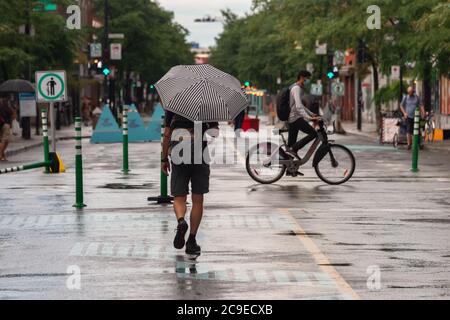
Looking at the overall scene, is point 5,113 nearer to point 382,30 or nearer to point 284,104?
point 284,104

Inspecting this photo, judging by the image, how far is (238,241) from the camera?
518 inches

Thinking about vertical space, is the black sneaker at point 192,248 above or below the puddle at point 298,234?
above

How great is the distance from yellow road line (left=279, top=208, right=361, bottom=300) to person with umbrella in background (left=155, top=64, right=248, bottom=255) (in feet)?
3.76

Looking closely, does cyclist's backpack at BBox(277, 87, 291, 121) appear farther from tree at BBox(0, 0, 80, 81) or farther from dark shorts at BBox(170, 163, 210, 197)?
tree at BBox(0, 0, 80, 81)

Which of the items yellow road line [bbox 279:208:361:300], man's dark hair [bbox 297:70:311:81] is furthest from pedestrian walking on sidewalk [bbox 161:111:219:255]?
man's dark hair [bbox 297:70:311:81]

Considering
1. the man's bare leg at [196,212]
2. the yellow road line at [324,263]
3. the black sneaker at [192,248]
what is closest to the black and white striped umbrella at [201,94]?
the man's bare leg at [196,212]

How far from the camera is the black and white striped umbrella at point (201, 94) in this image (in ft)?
39.8

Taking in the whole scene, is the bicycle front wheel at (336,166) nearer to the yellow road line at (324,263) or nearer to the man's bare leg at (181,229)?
the yellow road line at (324,263)

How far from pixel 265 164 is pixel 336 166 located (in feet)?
3.97

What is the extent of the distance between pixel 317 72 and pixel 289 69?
11.0 metres

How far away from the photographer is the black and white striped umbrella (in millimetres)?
12125

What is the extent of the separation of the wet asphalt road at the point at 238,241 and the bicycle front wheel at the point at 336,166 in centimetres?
23

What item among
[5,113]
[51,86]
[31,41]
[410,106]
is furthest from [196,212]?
[31,41]
